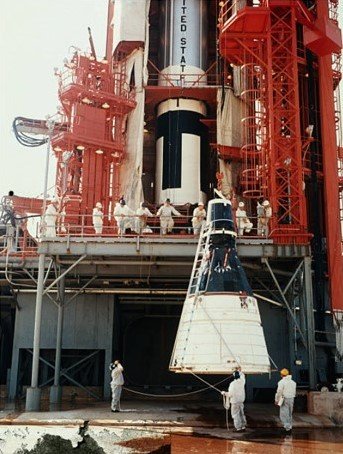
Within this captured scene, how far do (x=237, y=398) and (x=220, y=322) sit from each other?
245 cm

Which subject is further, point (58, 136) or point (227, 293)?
point (58, 136)

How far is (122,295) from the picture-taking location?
91.4 feet

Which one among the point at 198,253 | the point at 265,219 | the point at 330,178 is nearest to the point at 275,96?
the point at 330,178

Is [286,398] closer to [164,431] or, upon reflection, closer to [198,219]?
[164,431]

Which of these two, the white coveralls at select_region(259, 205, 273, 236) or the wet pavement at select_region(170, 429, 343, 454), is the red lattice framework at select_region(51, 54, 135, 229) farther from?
the wet pavement at select_region(170, 429, 343, 454)

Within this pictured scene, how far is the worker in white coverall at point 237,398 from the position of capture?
15383 millimetres

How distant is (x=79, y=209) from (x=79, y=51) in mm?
8823

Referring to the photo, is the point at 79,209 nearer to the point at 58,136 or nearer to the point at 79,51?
the point at 58,136

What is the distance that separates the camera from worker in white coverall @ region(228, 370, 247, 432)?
606 inches

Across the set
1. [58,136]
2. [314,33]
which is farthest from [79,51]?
[314,33]

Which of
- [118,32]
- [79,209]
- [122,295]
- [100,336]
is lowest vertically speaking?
[100,336]

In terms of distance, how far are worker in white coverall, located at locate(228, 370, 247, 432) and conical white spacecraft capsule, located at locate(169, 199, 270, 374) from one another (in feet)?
2.77

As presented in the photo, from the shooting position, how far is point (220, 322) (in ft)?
48.3

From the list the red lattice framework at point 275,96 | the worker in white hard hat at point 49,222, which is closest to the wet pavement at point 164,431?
the worker in white hard hat at point 49,222
